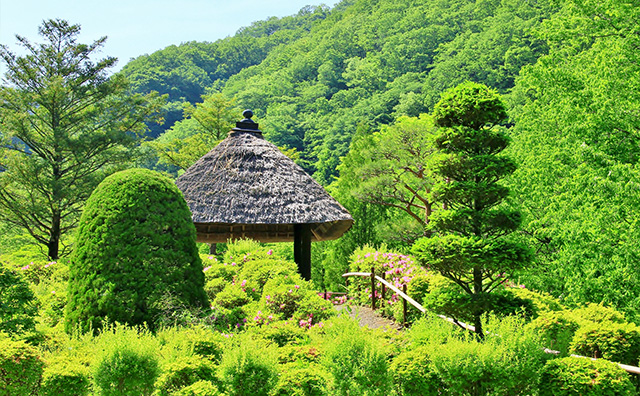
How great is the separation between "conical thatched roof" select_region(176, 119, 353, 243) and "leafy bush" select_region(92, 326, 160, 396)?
4.88m

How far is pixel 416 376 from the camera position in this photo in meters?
4.03

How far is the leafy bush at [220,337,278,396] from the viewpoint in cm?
374

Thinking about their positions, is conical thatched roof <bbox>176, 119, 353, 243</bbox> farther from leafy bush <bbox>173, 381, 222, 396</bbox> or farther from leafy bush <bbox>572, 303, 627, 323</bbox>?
leafy bush <bbox>173, 381, 222, 396</bbox>

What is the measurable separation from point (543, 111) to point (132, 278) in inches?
489

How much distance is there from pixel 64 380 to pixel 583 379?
13.4 ft

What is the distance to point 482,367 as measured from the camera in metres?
3.88

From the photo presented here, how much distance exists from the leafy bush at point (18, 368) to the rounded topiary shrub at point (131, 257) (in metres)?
0.87

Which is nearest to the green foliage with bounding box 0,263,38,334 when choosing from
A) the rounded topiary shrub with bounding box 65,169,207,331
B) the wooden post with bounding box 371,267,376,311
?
the rounded topiary shrub with bounding box 65,169,207,331

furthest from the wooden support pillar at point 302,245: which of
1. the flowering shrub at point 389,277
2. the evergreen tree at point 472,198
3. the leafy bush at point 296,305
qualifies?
the evergreen tree at point 472,198

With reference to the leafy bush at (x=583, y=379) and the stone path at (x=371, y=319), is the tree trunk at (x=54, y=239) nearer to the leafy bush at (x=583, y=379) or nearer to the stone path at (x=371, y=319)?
the stone path at (x=371, y=319)

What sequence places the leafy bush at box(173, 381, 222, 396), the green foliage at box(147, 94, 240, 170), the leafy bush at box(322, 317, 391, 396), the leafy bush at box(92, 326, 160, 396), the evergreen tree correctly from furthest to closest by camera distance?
the green foliage at box(147, 94, 240, 170), the evergreen tree, the leafy bush at box(322, 317, 391, 396), the leafy bush at box(92, 326, 160, 396), the leafy bush at box(173, 381, 222, 396)

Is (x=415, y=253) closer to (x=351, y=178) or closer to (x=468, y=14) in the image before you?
(x=351, y=178)

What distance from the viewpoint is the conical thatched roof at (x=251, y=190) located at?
350 inches

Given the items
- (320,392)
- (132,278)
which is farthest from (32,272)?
(320,392)
